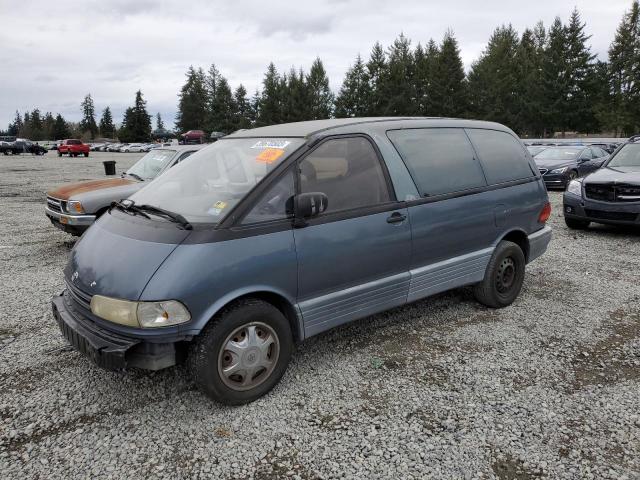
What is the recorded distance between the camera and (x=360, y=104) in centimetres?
6384

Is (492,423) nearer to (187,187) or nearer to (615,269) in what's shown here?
(187,187)

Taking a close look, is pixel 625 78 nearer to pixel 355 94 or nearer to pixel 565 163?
pixel 355 94

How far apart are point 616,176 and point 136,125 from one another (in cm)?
10097

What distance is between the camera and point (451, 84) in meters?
59.0

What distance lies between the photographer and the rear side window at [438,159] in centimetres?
401

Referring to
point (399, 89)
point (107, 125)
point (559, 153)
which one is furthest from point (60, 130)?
point (559, 153)

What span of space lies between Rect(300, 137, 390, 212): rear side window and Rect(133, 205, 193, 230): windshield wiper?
840mm

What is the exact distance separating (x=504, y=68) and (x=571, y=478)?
234 ft

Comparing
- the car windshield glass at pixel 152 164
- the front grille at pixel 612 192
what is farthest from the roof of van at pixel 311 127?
the front grille at pixel 612 192

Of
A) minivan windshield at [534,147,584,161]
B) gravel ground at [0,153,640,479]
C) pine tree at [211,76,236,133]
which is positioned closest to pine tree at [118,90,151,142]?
pine tree at [211,76,236,133]

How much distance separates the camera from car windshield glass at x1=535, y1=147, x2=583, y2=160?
16.0 metres

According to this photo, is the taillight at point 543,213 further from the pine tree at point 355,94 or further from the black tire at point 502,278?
the pine tree at point 355,94

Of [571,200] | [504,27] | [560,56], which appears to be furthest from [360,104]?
[571,200]

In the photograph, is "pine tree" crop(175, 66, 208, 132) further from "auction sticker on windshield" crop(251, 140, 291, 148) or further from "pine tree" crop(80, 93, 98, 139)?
"auction sticker on windshield" crop(251, 140, 291, 148)
